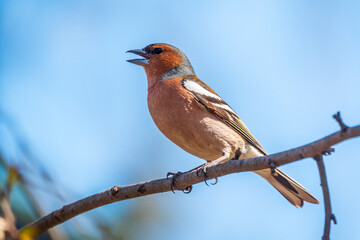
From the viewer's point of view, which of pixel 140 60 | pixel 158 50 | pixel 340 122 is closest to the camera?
pixel 340 122

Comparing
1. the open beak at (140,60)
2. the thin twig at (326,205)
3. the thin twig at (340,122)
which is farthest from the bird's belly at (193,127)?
the thin twig at (340,122)

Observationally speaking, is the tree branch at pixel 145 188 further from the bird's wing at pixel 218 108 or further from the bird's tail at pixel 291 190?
the bird's tail at pixel 291 190

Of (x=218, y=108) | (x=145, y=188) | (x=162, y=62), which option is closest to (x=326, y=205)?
(x=145, y=188)

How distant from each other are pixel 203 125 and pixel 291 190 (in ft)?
4.39

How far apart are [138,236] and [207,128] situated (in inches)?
87.3

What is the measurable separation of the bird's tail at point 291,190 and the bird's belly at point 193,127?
2.22 ft

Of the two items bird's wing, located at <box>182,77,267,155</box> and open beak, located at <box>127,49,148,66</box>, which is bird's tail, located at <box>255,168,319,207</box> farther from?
open beak, located at <box>127,49,148,66</box>

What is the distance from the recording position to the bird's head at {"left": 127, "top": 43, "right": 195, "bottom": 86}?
6340 mm

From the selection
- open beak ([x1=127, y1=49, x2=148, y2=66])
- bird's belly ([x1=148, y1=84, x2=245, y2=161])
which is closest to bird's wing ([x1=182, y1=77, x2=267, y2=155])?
bird's belly ([x1=148, y1=84, x2=245, y2=161])

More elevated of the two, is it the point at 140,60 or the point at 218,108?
the point at 140,60

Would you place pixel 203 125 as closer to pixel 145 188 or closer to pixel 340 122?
pixel 145 188

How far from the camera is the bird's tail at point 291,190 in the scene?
204 inches

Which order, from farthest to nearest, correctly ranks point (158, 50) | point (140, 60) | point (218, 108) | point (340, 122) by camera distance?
1. point (158, 50)
2. point (140, 60)
3. point (218, 108)
4. point (340, 122)

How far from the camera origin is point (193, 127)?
17.4 feet
